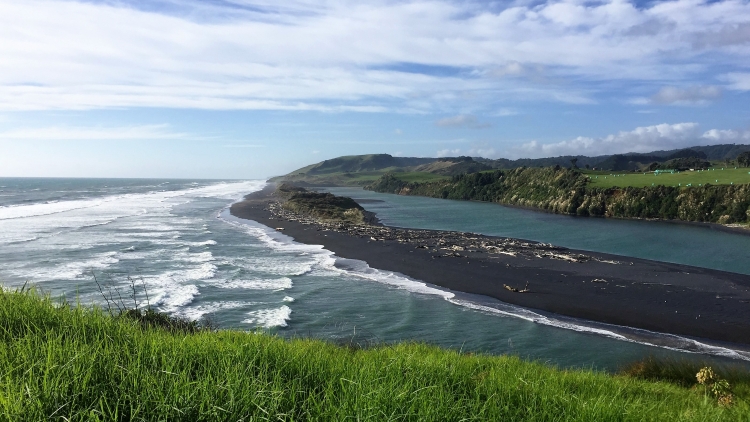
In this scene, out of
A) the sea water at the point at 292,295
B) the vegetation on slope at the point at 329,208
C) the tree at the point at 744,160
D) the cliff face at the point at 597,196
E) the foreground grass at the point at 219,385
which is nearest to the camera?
the foreground grass at the point at 219,385

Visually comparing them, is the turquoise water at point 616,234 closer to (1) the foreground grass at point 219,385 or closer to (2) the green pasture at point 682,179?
(2) the green pasture at point 682,179

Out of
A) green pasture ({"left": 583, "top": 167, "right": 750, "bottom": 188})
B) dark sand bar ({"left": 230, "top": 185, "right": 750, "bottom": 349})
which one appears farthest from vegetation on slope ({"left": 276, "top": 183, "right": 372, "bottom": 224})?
green pasture ({"left": 583, "top": 167, "right": 750, "bottom": 188})

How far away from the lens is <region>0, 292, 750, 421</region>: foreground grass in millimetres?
4816

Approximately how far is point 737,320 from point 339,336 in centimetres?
1850

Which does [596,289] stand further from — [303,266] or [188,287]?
[188,287]

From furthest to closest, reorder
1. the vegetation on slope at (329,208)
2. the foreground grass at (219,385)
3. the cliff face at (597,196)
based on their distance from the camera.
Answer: the cliff face at (597,196) < the vegetation on slope at (329,208) < the foreground grass at (219,385)

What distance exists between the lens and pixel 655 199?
70562 millimetres

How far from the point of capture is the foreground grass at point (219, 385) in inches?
190

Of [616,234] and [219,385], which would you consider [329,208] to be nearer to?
[616,234]

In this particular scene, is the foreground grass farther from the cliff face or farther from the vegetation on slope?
the cliff face

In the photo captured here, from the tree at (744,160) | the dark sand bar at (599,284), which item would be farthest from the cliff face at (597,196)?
the tree at (744,160)

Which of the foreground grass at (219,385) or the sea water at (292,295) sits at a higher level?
the foreground grass at (219,385)

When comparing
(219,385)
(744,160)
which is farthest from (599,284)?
(744,160)

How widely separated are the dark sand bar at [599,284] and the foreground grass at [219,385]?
15.9m
